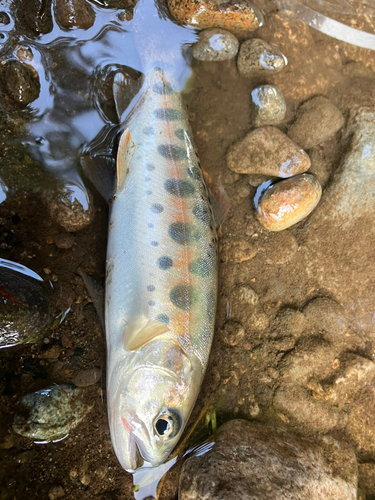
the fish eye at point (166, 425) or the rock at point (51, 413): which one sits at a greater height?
the fish eye at point (166, 425)

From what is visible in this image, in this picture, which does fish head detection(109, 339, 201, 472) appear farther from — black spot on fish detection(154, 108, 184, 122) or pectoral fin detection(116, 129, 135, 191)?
black spot on fish detection(154, 108, 184, 122)

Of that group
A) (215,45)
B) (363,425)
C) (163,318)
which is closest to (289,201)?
(163,318)

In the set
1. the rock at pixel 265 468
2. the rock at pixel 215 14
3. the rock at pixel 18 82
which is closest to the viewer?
the rock at pixel 265 468

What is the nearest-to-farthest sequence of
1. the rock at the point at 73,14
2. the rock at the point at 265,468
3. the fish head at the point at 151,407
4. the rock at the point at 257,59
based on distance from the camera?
the fish head at the point at 151,407 → the rock at the point at 265,468 → the rock at the point at 73,14 → the rock at the point at 257,59

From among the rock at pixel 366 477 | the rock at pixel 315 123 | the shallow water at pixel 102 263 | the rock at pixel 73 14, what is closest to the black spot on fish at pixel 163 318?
the shallow water at pixel 102 263

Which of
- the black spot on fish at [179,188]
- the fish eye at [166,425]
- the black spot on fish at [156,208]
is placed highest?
the black spot on fish at [179,188]

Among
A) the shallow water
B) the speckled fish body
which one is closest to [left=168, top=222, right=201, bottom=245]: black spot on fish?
the speckled fish body

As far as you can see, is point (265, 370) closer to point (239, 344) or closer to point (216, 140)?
point (239, 344)

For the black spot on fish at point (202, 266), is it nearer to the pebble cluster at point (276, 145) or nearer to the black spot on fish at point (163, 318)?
the black spot on fish at point (163, 318)

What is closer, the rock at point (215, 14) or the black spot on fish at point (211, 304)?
the black spot on fish at point (211, 304)
